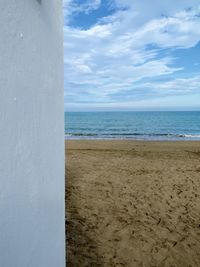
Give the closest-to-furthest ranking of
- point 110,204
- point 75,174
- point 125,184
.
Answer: point 110,204, point 125,184, point 75,174

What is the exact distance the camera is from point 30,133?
1358 millimetres

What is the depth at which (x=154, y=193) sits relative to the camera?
6.35 meters

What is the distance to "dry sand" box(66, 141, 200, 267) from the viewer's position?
152 inches

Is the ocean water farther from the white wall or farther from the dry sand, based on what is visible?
the white wall

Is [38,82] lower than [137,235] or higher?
higher

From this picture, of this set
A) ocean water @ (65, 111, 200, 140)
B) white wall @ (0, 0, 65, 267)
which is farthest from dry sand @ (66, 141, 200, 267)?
ocean water @ (65, 111, 200, 140)

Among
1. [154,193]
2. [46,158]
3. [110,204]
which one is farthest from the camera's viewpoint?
[154,193]

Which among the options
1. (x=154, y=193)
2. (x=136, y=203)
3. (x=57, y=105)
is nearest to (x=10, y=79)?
(x=57, y=105)

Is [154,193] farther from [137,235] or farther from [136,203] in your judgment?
[137,235]

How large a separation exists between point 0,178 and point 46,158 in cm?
68

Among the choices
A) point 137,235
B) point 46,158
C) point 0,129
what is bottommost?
point 137,235

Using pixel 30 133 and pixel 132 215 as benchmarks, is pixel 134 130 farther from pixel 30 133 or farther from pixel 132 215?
pixel 30 133

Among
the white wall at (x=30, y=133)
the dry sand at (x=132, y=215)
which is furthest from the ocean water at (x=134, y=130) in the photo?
the white wall at (x=30, y=133)

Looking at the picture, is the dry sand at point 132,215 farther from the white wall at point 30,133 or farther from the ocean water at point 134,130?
the ocean water at point 134,130
